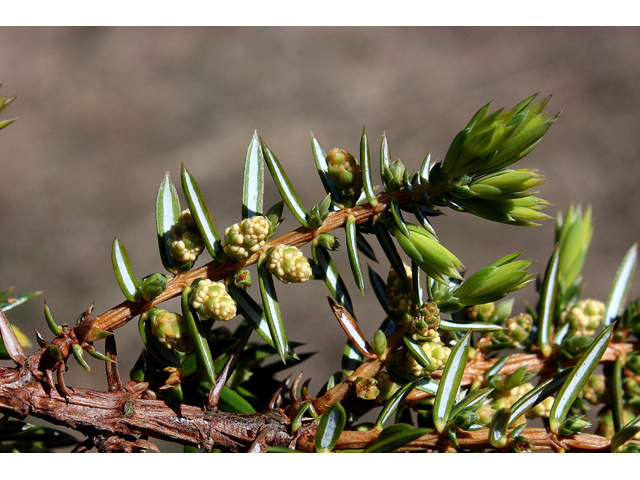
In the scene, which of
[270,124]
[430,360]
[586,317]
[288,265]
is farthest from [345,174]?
[270,124]

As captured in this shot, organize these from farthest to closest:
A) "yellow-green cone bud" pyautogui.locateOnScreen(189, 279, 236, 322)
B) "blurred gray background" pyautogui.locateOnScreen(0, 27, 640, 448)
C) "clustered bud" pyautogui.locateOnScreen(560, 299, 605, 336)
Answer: "blurred gray background" pyautogui.locateOnScreen(0, 27, 640, 448) → "clustered bud" pyautogui.locateOnScreen(560, 299, 605, 336) → "yellow-green cone bud" pyautogui.locateOnScreen(189, 279, 236, 322)

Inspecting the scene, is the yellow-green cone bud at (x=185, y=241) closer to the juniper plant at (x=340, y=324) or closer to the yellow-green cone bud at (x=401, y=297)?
the juniper plant at (x=340, y=324)

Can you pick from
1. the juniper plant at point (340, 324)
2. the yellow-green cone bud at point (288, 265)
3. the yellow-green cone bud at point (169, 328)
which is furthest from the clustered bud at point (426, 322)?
the yellow-green cone bud at point (169, 328)

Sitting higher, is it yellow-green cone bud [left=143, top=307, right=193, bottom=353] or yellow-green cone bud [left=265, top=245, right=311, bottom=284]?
yellow-green cone bud [left=265, top=245, right=311, bottom=284]

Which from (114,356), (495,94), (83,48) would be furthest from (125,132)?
(114,356)

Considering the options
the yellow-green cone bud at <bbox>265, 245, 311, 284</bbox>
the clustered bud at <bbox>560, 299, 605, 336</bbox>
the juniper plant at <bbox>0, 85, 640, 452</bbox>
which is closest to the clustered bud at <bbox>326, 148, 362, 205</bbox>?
the juniper plant at <bbox>0, 85, 640, 452</bbox>

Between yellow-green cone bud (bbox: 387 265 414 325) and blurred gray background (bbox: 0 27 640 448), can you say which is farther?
blurred gray background (bbox: 0 27 640 448)

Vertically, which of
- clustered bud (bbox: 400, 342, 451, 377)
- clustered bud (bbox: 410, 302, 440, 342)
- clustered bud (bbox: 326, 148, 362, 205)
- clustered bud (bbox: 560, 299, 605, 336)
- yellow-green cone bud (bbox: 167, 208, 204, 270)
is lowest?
clustered bud (bbox: 560, 299, 605, 336)

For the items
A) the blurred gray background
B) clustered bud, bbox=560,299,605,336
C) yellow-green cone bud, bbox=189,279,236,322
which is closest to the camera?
yellow-green cone bud, bbox=189,279,236,322

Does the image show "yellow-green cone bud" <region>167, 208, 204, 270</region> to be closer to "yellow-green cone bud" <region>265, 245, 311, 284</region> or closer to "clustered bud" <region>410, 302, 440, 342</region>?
"yellow-green cone bud" <region>265, 245, 311, 284</region>
